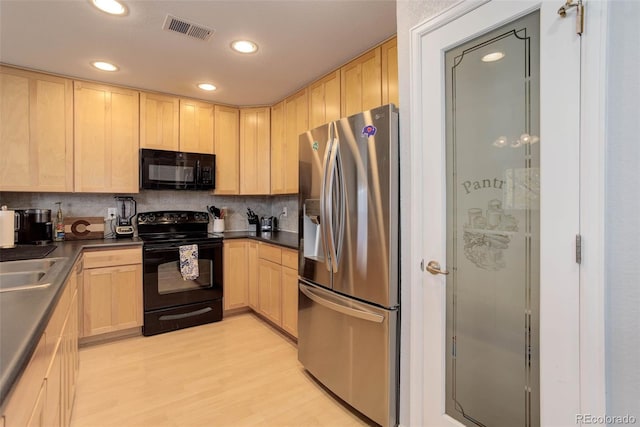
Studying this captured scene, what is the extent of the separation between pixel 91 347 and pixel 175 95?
2.58 meters

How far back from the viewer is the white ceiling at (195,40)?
1890 mm

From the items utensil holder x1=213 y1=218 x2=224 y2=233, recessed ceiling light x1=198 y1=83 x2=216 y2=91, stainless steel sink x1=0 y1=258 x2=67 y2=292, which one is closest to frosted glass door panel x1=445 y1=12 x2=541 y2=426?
stainless steel sink x1=0 y1=258 x2=67 y2=292

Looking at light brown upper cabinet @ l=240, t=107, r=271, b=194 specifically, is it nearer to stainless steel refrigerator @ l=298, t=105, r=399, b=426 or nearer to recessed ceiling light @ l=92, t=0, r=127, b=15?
stainless steel refrigerator @ l=298, t=105, r=399, b=426

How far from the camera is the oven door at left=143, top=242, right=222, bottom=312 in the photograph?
9.78 ft

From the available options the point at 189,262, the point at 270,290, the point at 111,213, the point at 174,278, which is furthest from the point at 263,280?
the point at 111,213

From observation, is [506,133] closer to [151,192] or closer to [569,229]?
[569,229]

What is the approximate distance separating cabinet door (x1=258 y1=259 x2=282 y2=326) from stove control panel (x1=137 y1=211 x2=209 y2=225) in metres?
0.98

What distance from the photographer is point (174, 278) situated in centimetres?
312

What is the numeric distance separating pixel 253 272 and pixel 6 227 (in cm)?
204

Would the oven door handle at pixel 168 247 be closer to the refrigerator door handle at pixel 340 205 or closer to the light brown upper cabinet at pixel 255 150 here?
the light brown upper cabinet at pixel 255 150

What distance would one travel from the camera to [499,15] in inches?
49.9

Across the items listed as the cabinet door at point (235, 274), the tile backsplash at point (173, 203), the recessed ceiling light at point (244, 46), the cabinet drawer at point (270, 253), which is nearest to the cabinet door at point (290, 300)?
the cabinet drawer at point (270, 253)

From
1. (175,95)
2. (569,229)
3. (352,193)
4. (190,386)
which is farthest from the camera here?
(175,95)

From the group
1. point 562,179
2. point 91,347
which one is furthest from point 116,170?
point 562,179
